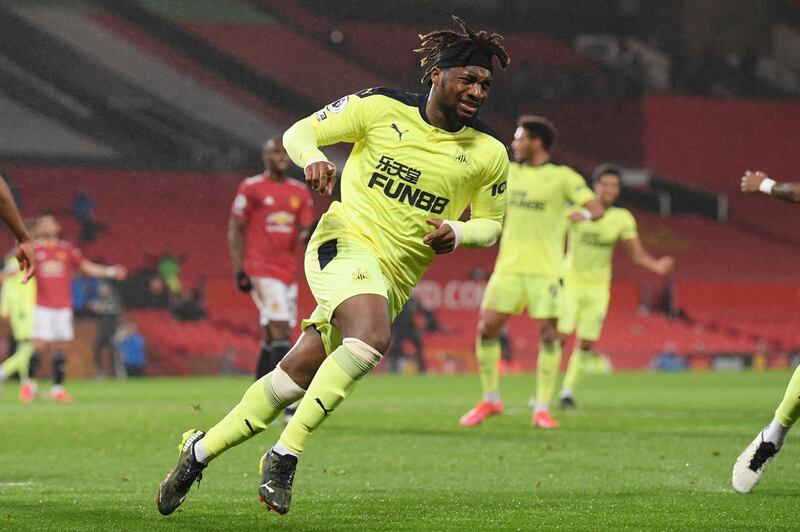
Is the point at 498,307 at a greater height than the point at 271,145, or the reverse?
the point at 271,145

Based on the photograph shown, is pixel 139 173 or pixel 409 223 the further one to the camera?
pixel 139 173

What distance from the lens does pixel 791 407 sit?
695cm

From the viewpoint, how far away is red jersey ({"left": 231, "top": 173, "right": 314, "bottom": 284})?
1223cm

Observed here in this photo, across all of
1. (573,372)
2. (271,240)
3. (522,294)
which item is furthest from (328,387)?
(573,372)

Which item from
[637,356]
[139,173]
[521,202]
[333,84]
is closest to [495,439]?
[521,202]

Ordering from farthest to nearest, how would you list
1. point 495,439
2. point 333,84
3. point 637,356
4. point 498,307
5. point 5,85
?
point 333,84 → point 5,85 → point 637,356 → point 498,307 → point 495,439

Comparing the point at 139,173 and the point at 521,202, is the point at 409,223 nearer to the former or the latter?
the point at 521,202

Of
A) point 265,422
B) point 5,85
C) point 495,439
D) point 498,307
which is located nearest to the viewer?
point 265,422

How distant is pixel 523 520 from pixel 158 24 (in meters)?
29.9

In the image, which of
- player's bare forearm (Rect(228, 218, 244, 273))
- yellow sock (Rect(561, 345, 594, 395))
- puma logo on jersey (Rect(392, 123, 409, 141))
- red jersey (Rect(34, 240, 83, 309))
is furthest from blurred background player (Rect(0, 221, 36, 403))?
puma logo on jersey (Rect(392, 123, 409, 141))

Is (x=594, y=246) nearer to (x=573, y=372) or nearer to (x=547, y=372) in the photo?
(x=573, y=372)

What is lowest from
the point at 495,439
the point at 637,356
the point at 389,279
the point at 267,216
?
the point at 637,356

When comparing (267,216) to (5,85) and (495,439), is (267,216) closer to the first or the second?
(495,439)

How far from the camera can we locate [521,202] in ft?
40.2
